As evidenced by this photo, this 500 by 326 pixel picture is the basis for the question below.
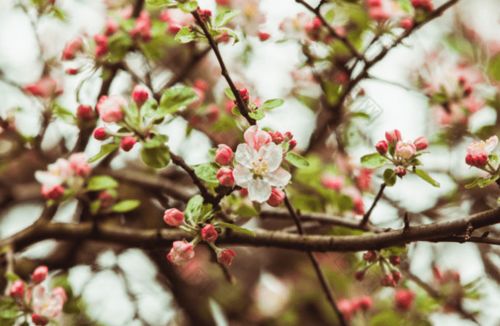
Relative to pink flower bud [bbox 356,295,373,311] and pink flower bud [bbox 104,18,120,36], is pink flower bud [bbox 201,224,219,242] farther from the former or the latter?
pink flower bud [bbox 356,295,373,311]

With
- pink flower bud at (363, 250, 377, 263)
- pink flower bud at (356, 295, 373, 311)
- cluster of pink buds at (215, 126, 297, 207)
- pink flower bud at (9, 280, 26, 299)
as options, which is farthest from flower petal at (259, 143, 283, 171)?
pink flower bud at (356, 295, 373, 311)

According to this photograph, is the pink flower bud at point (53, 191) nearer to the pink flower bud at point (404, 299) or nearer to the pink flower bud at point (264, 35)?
the pink flower bud at point (264, 35)

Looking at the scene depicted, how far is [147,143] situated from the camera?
1.24 m

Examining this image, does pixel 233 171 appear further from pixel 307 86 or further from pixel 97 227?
pixel 307 86

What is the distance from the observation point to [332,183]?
251 cm

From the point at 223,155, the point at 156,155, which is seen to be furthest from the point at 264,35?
the point at 156,155

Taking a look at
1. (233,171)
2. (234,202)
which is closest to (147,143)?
(233,171)

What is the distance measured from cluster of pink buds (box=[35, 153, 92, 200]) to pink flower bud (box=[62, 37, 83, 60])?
1.56 ft

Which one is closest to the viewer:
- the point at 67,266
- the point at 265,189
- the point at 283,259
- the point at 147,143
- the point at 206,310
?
the point at 147,143

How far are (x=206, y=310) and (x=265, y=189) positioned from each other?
2.24 meters

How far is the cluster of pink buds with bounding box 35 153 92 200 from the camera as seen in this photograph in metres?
1.72

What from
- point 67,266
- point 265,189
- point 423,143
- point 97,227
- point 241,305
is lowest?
point 241,305

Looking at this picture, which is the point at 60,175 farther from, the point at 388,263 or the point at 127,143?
the point at 388,263

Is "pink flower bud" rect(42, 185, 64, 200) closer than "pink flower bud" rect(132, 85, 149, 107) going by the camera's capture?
No
